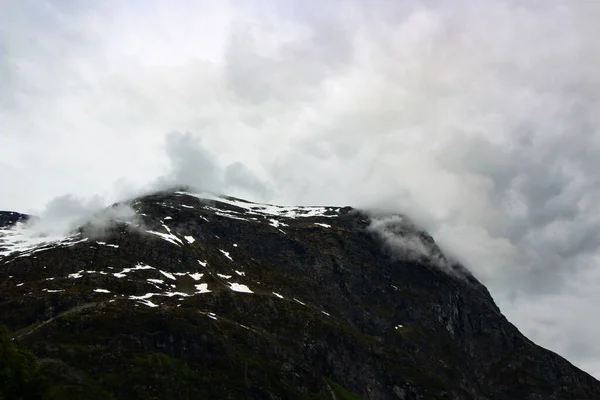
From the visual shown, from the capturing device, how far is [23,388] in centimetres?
8306

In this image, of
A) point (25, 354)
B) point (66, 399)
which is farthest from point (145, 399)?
point (25, 354)

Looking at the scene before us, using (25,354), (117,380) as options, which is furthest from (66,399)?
(25,354)

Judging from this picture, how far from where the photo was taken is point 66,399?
172 metres

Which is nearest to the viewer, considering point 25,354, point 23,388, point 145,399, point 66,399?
point 23,388

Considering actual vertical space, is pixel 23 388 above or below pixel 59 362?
below

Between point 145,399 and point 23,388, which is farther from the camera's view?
point 145,399

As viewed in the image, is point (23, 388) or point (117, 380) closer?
point (23, 388)

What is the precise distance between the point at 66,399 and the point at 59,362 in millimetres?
27725

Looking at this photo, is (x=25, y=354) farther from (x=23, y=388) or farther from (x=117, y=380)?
(x=117, y=380)

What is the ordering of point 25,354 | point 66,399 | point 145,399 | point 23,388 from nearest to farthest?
point 23,388 → point 25,354 → point 66,399 → point 145,399

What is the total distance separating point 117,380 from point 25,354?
112598mm

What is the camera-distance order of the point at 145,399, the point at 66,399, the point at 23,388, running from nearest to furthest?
the point at 23,388
the point at 66,399
the point at 145,399

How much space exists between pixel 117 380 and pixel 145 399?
1359 cm

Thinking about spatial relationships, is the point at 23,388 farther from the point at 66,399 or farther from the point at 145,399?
the point at 145,399
